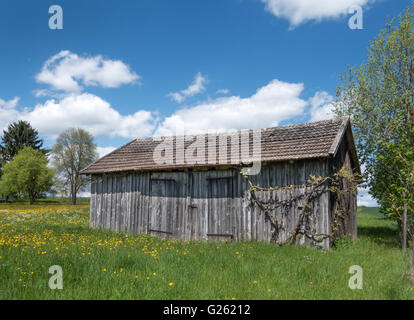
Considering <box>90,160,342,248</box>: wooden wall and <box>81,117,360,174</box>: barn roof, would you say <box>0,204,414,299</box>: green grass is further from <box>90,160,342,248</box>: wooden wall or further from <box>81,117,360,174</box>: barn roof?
<box>81,117,360,174</box>: barn roof

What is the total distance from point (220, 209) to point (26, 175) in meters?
38.7

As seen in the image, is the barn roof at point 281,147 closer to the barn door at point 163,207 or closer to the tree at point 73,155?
the barn door at point 163,207

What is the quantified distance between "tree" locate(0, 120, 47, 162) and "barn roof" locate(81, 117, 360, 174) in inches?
1625

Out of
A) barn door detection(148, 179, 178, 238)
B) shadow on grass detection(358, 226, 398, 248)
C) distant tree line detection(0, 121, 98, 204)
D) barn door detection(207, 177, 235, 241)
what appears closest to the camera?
barn door detection(207, 177, 235, 241)

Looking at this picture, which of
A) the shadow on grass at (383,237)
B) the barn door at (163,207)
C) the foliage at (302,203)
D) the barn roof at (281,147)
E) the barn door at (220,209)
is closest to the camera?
the foliage at (302,203)

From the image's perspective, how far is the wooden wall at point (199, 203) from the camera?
11055 mm

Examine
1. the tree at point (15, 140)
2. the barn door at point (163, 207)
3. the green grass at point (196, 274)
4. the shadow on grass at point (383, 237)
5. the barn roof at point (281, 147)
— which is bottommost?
the shadow on grass at point (383, 237)

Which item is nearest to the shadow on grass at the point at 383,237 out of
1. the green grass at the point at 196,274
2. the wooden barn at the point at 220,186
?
the wooden barn at the point at 220,186

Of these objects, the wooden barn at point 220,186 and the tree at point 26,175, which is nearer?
the wooden barn at point 220,186

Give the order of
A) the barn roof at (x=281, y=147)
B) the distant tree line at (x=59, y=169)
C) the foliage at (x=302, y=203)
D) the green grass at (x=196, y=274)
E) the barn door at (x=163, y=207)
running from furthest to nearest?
the distant tree line at (x=59, y=169) → the barn door at (x=163, y=207) → the barn roof at (x=281, y=147) → the foliage at (x=302, y=203) → the green grass at (x=196, y=274)

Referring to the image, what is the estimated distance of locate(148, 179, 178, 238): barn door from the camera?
13.3 m

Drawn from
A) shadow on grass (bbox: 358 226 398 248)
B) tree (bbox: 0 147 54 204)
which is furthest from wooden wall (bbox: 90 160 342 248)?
tree (bbox: 0 147 54 204)

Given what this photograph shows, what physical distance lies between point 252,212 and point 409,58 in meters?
12.5

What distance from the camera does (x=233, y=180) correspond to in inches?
477
